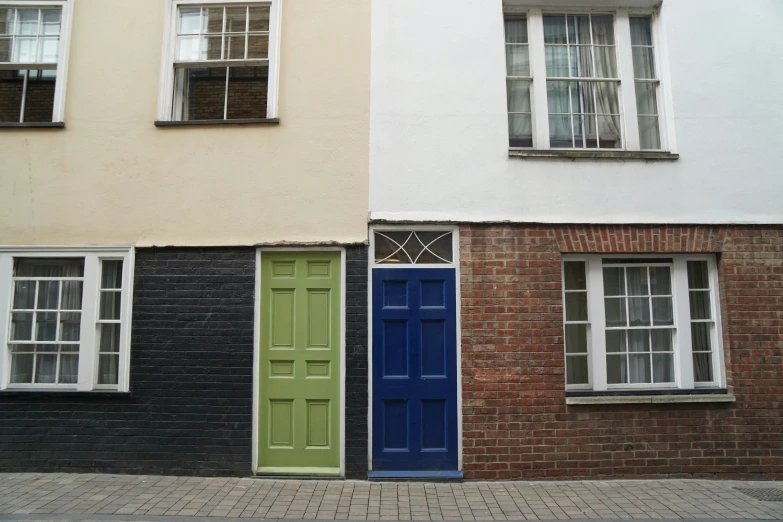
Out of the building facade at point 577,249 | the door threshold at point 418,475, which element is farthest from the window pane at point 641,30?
the door threshold at point 418,475

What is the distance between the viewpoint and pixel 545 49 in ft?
22.7

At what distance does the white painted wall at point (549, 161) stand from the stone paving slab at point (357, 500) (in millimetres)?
2973

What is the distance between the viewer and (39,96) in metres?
6.95

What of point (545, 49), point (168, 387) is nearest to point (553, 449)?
point (168, 387)

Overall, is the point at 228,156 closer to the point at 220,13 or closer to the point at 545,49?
the point at 220,13

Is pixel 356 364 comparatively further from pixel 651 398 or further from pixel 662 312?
pixel 662 312

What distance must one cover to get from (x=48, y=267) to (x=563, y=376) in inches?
246

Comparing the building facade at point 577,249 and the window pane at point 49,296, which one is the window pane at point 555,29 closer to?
the building facade at point 577,249

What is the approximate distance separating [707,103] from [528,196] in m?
2.50

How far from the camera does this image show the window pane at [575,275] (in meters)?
6.52

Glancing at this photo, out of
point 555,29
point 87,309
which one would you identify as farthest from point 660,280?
point 87,309

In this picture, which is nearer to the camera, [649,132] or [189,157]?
[189,157]

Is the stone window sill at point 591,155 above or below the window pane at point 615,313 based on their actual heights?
above

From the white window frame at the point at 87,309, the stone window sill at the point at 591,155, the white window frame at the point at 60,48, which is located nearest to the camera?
the white window frame at the point at 87,309
